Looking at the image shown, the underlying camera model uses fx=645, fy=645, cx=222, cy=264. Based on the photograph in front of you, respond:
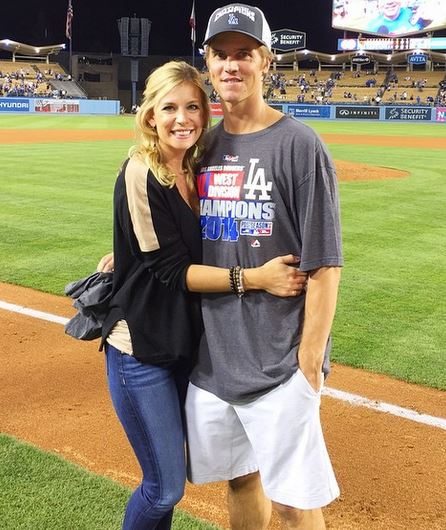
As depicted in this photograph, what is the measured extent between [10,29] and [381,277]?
7435 cm

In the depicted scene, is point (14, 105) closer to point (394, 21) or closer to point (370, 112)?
point (370, 112)

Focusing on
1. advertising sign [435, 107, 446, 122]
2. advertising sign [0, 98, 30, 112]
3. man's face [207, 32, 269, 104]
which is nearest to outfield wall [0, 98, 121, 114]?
advertising sign [0, 98, 30, 112]

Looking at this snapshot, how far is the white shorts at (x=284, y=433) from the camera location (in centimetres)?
225

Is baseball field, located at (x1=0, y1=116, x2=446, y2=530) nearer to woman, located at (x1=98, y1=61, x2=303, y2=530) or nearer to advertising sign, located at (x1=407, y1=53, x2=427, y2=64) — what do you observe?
woman, located at (x1=98, y1=61, x2=303, y2=530)

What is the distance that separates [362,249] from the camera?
888cm

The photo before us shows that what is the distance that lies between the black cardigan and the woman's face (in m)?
0.16

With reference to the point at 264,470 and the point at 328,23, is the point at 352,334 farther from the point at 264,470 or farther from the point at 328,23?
the point at 328,23

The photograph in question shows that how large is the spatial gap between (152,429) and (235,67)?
1.34 m

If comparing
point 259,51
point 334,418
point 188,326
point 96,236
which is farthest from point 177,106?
point 96,236

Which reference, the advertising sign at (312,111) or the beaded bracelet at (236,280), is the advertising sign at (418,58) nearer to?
Answer: the advertising sign at (312,111)

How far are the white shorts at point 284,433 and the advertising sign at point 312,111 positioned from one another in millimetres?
50090

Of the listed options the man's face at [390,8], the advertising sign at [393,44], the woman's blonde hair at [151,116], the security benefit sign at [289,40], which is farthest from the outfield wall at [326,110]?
the woman's blonde hair at [151,116]

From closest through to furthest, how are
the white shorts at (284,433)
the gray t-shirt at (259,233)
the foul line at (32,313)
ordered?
the gray t-shirt at (259,233) < the white shorts at (284,433) < the foul line at (32,313)

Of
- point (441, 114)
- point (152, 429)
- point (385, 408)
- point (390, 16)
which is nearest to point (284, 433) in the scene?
point (152, 429)
